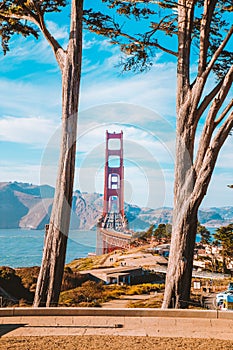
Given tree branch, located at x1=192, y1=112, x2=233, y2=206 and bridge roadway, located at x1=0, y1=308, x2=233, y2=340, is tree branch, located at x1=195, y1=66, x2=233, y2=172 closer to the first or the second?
tree branch, located at x1=192, y1=112, x2=233, y2=206

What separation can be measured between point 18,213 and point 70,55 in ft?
140

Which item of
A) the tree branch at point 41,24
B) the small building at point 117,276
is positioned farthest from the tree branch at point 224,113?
the small building at point 117,276

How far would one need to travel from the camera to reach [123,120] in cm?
1159

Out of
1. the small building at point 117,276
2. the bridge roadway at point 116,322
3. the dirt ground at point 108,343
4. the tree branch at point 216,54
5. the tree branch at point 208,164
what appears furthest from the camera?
the small building at point 117,276

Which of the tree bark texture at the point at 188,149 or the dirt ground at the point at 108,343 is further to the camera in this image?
the tree bark texture at the point at 188,149

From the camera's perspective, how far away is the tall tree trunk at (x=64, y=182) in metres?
4.88

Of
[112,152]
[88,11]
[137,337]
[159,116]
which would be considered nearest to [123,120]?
[159,116]

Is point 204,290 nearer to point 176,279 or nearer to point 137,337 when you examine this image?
point 176,279

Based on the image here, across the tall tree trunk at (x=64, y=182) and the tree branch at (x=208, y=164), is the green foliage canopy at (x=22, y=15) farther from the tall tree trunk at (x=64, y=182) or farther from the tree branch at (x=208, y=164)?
the tree branch at (x=208, y=164)

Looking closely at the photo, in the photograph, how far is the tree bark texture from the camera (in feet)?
15.6

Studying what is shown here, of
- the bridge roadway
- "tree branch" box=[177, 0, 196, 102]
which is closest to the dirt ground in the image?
the bridge roadway

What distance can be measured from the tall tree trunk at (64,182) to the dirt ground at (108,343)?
1.59 metres

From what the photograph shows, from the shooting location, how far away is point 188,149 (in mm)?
5070

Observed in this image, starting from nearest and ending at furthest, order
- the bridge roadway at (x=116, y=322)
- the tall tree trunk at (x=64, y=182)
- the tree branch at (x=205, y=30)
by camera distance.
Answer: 1. the bridge roadway at (x=116, y=322)
2. the tall tree trunk at (x=64, y=182)
3. the tree branch at (x=205, y=30)
